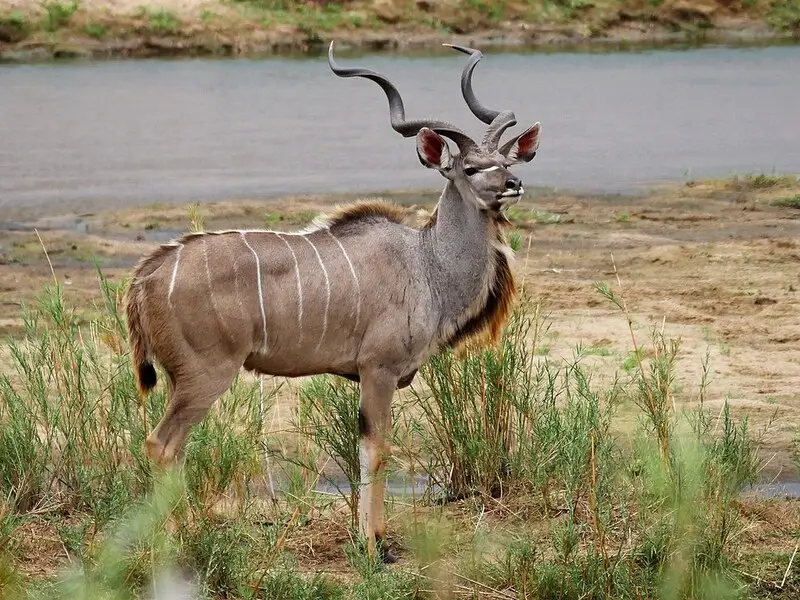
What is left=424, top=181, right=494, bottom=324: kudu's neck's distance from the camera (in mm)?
5527

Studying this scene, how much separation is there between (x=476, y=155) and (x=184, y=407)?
140cm

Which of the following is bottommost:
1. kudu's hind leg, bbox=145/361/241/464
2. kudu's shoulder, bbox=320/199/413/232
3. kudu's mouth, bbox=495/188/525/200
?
kudu's hind leg, bbox=145/361/241/464

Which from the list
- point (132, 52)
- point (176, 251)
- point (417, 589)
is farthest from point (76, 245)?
point (132, 52)

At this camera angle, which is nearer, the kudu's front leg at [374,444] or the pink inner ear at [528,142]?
the kudu's front leg at [374,444]

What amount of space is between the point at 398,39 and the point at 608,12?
383 centimetres

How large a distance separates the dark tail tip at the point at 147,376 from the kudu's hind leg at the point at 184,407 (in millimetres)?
140

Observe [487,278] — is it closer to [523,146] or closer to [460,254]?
[460,254]

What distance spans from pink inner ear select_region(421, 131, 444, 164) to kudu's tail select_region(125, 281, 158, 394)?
3.88ft

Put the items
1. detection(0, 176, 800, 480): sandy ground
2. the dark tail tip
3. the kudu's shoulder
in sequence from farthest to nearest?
detection(0, 176, 800, 480): sandy ground → the kudu's shoulder → the dark tail tip

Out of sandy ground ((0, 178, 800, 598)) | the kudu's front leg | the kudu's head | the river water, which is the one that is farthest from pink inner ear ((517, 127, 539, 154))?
the river water

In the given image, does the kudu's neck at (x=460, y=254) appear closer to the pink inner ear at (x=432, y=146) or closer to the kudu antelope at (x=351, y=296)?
the kudu antelope at (x=351, y=296)

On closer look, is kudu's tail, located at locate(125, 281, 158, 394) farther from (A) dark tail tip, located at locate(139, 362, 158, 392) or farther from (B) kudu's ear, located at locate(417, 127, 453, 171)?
(B) kudu's ear, located at locate(417, 127, 453, 171)

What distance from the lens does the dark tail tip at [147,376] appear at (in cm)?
518

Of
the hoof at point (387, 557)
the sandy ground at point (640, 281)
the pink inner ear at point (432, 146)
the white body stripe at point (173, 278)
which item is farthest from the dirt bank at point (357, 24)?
the hoof at point (387, 557)
